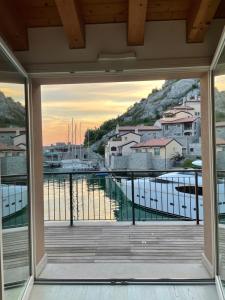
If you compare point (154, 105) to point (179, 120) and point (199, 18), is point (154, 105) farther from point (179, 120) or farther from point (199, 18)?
point (199, 18)

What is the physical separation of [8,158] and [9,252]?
0.64m

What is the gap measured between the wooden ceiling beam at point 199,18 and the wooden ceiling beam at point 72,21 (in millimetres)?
900

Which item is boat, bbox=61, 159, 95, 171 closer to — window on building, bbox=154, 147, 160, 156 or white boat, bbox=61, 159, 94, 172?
white boat, bbox=61, 159, 94, 172

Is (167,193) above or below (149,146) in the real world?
below

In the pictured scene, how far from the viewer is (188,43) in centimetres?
300

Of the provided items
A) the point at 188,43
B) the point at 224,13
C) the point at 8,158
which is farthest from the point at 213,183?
the point at 8,158

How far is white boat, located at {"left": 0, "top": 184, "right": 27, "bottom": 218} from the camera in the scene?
219 centimetres

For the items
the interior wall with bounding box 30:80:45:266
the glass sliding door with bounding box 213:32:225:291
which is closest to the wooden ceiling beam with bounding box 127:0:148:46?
the glass sliding door with bounding box 213:32:225:291

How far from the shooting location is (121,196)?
6.05m

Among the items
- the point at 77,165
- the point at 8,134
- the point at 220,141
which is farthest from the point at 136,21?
the point at 77,165

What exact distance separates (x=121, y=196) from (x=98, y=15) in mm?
3722

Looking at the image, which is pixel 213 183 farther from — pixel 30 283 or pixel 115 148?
pixel 115 148

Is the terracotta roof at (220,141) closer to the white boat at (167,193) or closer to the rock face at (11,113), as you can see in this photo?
the rock face at (11,113)

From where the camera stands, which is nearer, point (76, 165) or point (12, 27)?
point (12, 27)
